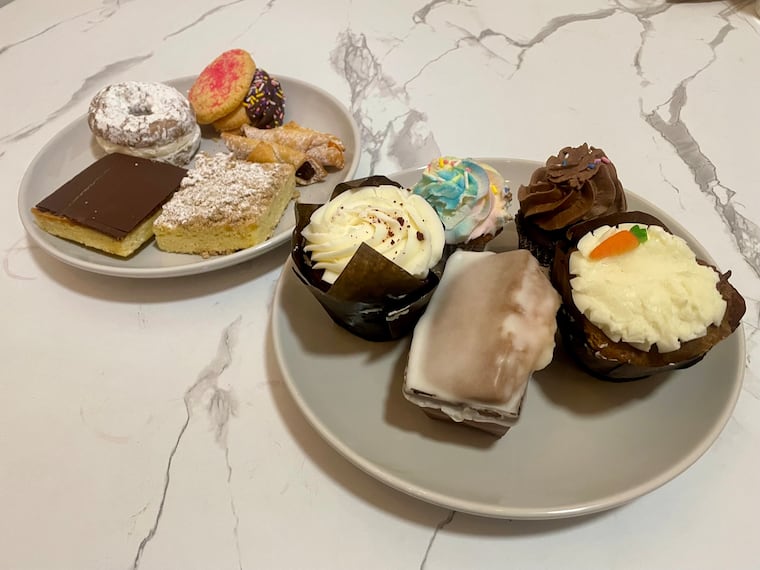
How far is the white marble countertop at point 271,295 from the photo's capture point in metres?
1.11

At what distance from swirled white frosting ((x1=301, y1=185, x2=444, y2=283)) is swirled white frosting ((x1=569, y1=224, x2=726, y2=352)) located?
33 centimetres

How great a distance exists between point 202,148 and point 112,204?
49cm

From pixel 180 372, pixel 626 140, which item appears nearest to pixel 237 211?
pixel 180 372

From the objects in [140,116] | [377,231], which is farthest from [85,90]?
[377,231]

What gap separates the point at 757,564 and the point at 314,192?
1465mm

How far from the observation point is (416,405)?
1.18 metres

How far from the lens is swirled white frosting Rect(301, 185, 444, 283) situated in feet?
3.88

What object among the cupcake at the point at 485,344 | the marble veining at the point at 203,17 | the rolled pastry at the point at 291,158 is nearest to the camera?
the cupcake at the point at 485,344

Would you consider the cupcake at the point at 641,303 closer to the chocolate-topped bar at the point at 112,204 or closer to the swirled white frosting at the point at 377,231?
the swirled white frosting at the point at 377,231

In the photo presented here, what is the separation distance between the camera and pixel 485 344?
1.07 metres

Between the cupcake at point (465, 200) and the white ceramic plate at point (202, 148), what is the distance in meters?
0.42

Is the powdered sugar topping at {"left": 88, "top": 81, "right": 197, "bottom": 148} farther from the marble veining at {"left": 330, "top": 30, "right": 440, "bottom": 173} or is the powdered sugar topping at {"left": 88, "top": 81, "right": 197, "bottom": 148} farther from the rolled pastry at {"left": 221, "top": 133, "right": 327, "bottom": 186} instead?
the marble veining at {"left": 330, "top": 30, "right": 440, "bottom": 173}

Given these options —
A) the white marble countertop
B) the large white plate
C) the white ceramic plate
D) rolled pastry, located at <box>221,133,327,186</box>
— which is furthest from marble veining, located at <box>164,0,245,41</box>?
the large white plate

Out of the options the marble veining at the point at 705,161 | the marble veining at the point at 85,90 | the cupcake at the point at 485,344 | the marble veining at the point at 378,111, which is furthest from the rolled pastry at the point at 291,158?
the marble veining at the point at 705,161
